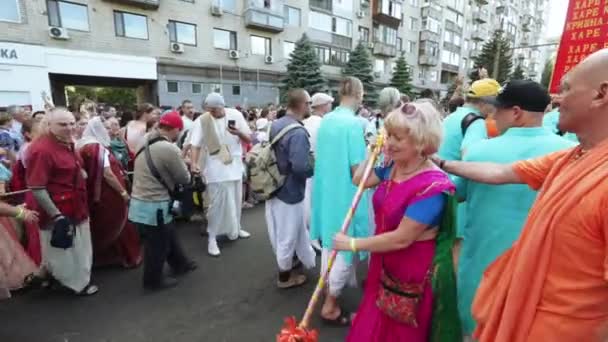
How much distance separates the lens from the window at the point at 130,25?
17109 mm

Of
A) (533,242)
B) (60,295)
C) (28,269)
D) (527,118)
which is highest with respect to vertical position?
(527,118)

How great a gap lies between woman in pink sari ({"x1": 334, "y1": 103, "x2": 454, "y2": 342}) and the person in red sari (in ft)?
10.3

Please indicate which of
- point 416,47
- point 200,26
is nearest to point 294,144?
point 200,26

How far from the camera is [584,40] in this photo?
4.73 meters

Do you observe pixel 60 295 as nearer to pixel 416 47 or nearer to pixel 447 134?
pixel 447 134

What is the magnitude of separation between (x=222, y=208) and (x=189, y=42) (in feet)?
58.2

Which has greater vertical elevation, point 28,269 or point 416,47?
point 416,47

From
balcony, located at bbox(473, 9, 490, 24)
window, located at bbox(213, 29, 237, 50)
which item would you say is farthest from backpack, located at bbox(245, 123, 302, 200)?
balcony, located at bbox(473, 9, 490, 24)

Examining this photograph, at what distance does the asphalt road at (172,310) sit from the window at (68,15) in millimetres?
16377

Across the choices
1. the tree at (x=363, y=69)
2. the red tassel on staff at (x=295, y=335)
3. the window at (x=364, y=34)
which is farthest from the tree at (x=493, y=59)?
the red tassel on staff at (x=295, y=335)

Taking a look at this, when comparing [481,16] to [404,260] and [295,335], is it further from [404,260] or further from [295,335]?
[295,335]

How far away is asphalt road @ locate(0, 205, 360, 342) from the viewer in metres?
2.90

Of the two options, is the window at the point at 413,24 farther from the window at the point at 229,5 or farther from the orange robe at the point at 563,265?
the orange robe at the point at 563,265

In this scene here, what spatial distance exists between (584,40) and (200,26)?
19.2 m
